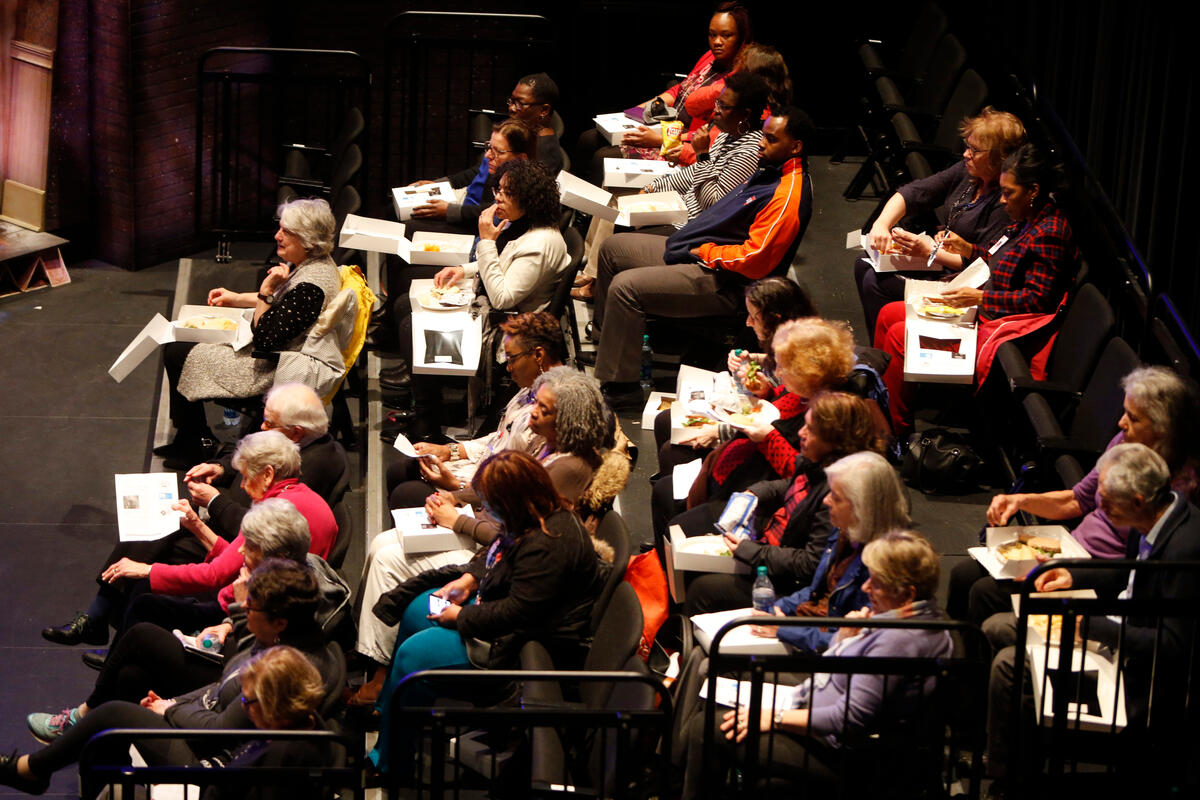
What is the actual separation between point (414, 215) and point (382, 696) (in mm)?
3195

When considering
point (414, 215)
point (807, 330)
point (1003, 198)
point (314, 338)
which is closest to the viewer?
point (807, 330)

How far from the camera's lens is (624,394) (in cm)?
670

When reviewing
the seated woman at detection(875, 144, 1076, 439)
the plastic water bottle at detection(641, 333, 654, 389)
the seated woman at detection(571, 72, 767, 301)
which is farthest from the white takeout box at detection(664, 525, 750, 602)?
the seated woman at detection(571, 72, 767, 301)

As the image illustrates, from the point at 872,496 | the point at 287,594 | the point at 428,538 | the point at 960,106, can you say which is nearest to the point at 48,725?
the point at 287,594

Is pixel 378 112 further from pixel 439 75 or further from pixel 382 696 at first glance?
pixel 382 696

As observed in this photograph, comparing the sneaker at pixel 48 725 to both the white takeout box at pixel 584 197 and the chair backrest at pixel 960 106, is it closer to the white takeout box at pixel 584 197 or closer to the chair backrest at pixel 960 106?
the white takeout box at pixel 584 197

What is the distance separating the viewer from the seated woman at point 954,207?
6242 millimetres

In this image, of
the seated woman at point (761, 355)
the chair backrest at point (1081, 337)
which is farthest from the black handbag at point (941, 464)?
the seated woman at point (761, 355)

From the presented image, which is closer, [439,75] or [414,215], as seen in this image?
[414,215]

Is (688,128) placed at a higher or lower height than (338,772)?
higher

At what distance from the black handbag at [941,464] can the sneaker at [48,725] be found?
10.8ft

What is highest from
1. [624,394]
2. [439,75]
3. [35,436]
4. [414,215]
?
[439,75]

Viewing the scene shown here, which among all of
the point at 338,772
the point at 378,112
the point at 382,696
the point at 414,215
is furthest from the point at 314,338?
the point at 378,112

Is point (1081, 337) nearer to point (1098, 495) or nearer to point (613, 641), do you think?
point (1098, 495)
